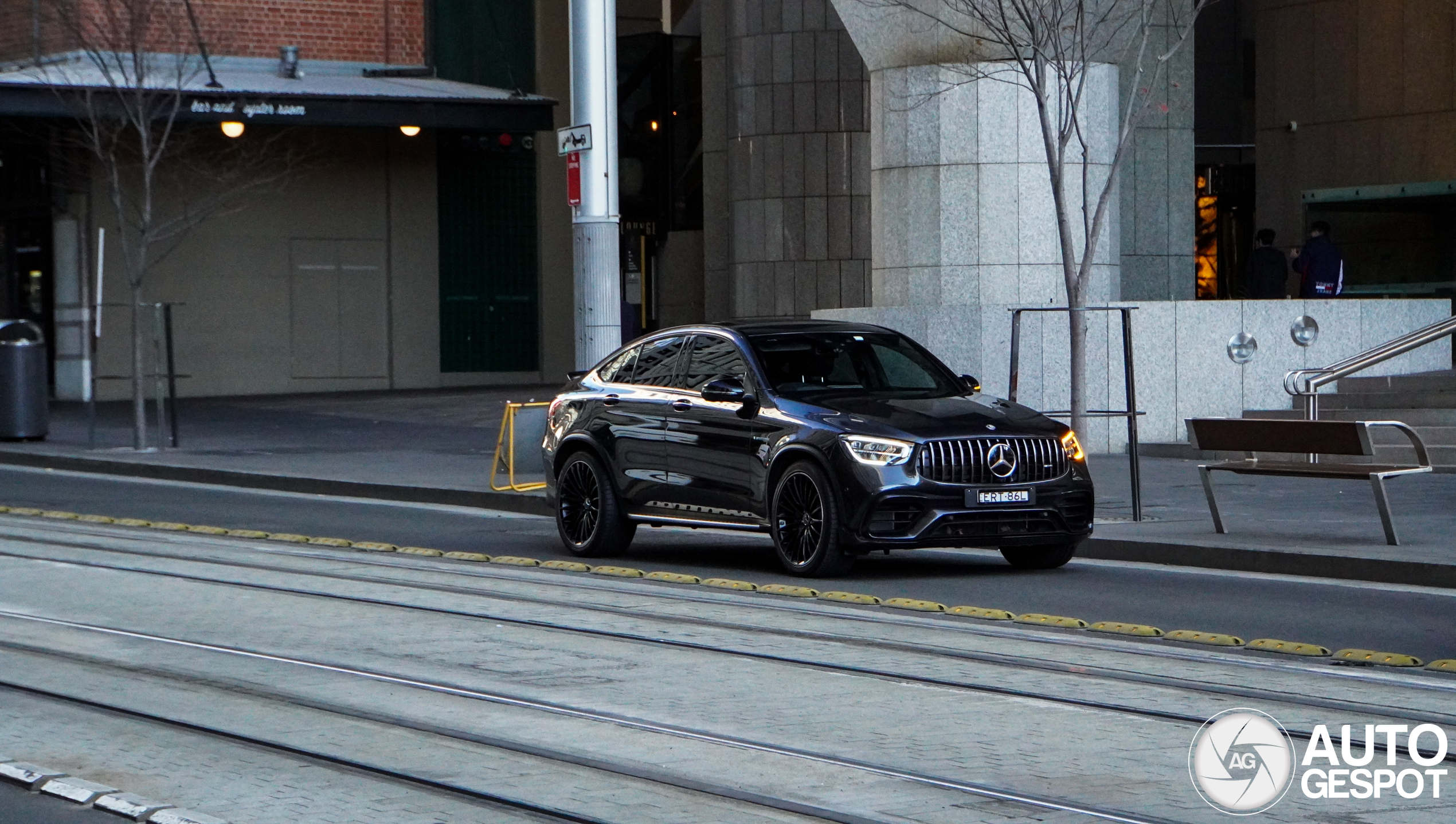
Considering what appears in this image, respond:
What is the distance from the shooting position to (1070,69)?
19.7 m

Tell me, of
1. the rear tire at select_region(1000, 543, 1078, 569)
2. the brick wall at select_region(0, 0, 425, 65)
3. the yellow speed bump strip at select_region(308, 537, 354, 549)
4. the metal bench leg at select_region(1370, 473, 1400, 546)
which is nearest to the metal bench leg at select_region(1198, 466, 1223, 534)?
the metal bench leg at select_region(1370, 473, 1400, 546)

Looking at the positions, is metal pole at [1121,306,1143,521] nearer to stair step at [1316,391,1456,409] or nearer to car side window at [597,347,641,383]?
car side window at [597,347,641,383]

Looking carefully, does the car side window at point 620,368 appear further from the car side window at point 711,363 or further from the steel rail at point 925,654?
the steel rail at point 925,654

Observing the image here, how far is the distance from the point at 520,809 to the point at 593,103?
1313 centimetres

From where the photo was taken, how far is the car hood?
11.5m

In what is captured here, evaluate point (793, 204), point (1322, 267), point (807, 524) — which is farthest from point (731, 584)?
point (793, 204)

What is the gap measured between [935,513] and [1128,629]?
7.10 ft

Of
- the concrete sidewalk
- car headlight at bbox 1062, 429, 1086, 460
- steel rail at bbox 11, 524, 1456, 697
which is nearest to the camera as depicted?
steel rail at bbox 11, 524, 1456, 697

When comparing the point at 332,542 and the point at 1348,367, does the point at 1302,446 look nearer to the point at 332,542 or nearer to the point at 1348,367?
the point at 1348,367

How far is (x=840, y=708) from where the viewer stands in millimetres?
7473

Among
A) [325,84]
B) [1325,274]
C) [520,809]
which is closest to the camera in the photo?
[520,809]

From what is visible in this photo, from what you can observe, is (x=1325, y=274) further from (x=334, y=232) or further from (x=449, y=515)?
(x=334, y=232)

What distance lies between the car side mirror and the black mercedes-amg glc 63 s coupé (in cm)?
1

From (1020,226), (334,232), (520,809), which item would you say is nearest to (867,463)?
(520,809)
